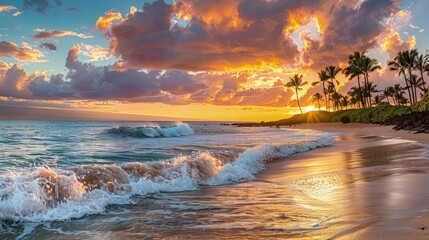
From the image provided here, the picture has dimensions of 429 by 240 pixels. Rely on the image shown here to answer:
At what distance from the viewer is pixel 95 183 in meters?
8.96

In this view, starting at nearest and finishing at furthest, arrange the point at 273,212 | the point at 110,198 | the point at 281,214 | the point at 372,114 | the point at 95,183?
the point at 281,214, the point at 273,212, the point at 110,198, the point at 95,183, the point at 372,114

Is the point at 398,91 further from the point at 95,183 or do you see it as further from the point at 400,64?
the point at 95,183

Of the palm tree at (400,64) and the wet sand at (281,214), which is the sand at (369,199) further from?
the palm tree at (400,64)

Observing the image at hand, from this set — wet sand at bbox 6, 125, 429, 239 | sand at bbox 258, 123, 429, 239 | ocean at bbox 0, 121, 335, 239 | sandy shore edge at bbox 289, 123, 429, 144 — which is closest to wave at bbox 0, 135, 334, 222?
ocean at bbox 0, 121, 335, 239

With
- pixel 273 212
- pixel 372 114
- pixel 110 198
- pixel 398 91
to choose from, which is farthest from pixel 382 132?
pixel 398 91

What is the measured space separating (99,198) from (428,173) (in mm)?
7879

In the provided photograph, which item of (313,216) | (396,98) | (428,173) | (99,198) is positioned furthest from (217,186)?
(396,98)

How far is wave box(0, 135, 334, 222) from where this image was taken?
6.69 m

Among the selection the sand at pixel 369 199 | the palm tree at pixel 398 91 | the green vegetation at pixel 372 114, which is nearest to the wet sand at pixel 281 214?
the sand at pixel 369 199

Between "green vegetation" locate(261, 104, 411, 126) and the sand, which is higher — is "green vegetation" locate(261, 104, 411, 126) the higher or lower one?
the higher one

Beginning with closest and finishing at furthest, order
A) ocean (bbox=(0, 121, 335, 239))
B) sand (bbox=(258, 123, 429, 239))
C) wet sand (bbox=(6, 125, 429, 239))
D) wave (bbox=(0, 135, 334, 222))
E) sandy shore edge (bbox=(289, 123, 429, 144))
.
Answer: sand (bbox=(258, 123, 429, 239)), wet sand (bbox=(6, 125, 429, 239)), ocean (bbox=(0, 121, 335, 239)), wave (bbox=(0, 135, 334, 222)), sandy shore edge (bbox=(289, 123, 429, 144))

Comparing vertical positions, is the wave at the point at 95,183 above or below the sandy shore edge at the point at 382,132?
above

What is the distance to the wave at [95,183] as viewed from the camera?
6.69 metres

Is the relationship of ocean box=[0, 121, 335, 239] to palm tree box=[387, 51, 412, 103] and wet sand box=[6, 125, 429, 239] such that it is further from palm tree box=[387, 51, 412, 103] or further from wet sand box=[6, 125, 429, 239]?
palm tree box=[387, 51, 412, 103]
